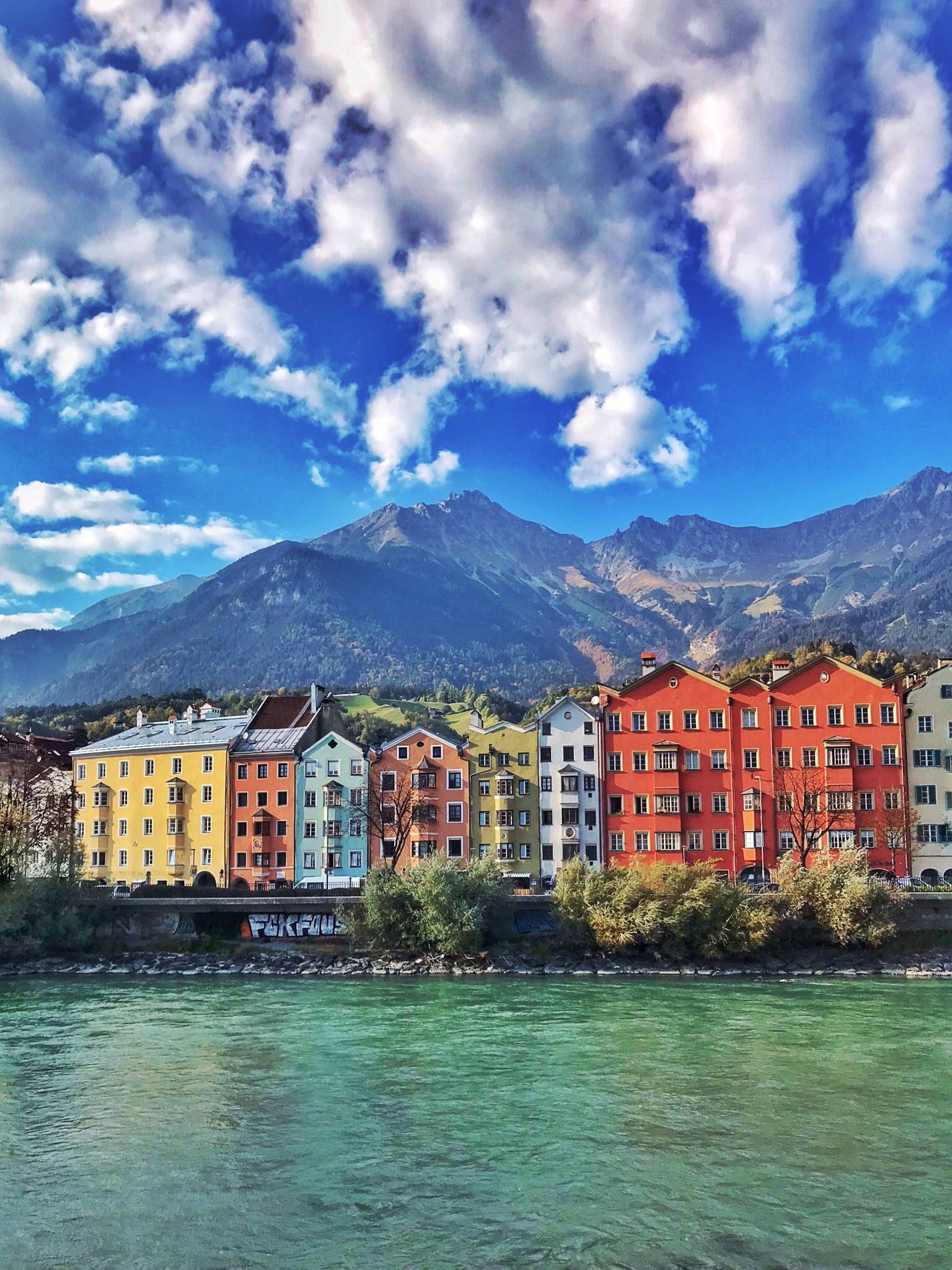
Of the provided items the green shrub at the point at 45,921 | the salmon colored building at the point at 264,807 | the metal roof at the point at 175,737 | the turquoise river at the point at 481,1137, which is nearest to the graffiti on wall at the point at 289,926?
the green shrub at the point at 45,921

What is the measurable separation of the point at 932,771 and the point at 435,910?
125ft

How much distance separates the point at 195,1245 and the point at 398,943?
138ft

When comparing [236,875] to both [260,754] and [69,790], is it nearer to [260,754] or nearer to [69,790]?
[260,754]

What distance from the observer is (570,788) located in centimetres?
7850

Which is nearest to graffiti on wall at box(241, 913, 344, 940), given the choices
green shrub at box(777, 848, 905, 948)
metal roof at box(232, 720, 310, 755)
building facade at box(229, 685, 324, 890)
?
building facade at box(229, 685, 324, 890)

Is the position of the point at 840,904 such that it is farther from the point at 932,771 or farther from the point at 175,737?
the point at 175,737

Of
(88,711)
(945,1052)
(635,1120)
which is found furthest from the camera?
(88,711)

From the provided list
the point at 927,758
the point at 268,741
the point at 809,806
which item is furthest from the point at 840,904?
the point at 268,741

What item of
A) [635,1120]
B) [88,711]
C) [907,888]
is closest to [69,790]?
[907,888]

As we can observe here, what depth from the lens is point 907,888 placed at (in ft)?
206

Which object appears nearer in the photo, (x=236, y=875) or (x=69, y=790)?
(x=236, y=875)

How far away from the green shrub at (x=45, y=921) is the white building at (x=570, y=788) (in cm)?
3266

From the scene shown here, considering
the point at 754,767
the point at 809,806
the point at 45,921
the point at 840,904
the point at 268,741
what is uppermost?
the point at 268,741

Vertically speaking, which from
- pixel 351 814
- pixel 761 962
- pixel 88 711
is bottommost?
pixel 761 962
